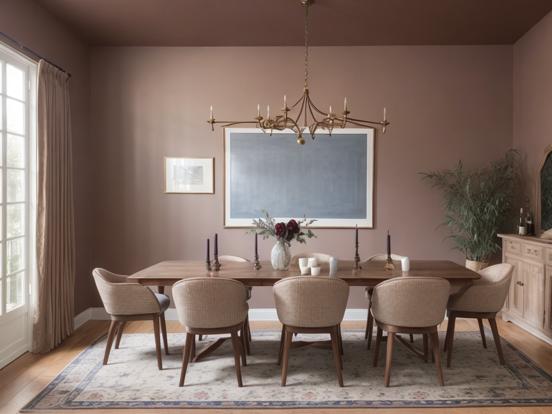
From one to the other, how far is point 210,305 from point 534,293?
10.5 feet

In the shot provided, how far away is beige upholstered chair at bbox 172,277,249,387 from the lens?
316 centimetres

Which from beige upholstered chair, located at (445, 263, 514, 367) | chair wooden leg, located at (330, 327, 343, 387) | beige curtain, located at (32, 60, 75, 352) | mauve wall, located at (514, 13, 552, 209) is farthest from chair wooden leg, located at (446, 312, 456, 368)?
beige curtain, located at (32, 60, 75, 352)

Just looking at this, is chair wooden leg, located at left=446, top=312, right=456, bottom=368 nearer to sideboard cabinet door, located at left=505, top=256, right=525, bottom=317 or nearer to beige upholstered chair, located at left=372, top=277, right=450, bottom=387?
beige upholstered chair, located at left=372, top=277, right=450, bottom=387

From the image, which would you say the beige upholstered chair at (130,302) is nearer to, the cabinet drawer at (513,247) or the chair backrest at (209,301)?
the chair backrest at (209,301)

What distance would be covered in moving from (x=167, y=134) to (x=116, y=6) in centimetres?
148

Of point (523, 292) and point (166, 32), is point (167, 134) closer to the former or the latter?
point (166, 32)

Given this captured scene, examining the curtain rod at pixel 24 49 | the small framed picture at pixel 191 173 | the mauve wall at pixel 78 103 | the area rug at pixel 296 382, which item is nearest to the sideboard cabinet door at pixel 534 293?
the area rug at pixel 296 382

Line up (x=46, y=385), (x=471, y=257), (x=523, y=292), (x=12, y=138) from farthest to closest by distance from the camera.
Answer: (x=471, y=257) → (x=523, y=292) → (x=12, y=138) → (x=46, y=385)

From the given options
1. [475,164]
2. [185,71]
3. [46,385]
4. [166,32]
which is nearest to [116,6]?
[166,32]

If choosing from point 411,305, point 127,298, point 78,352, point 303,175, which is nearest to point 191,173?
point 303,175

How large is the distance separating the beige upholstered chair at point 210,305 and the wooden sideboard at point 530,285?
9.06 feet

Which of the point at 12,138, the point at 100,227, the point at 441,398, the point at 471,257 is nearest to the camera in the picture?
the point at 441,398

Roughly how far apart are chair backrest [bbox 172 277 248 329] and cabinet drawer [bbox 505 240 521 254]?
305 cm

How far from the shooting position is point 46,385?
3.30m
